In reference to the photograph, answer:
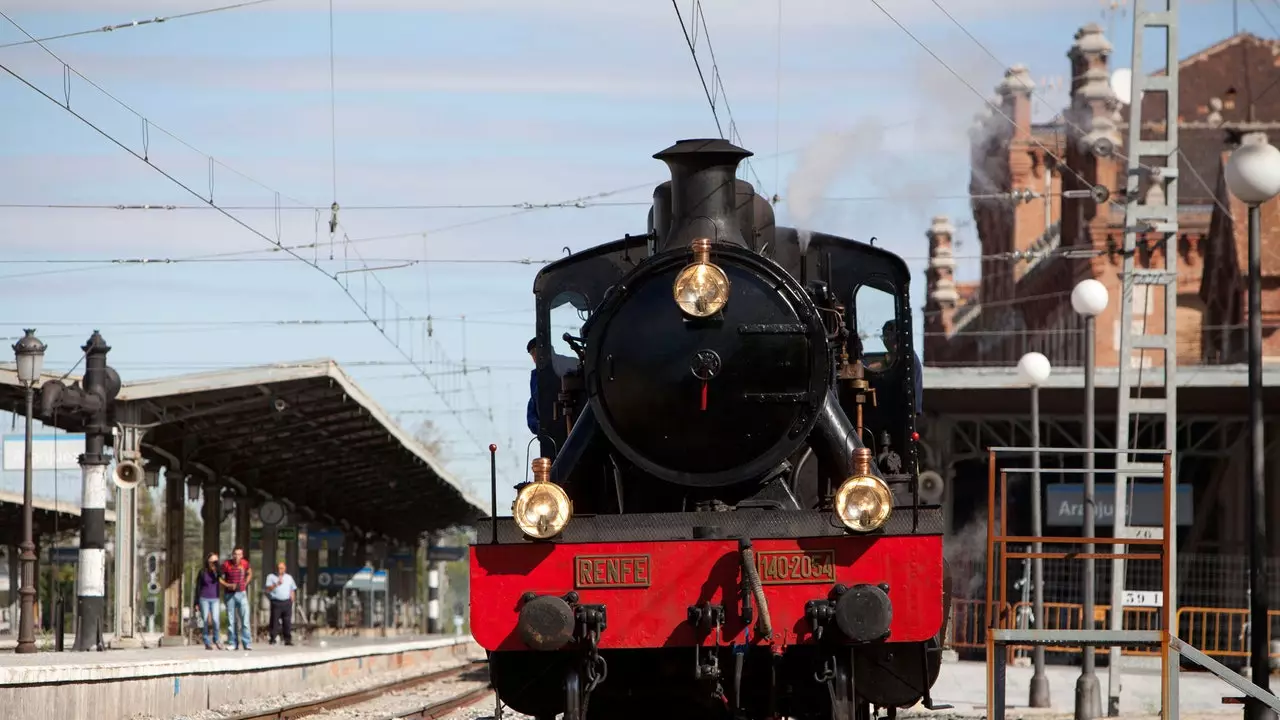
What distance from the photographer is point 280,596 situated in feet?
86.7

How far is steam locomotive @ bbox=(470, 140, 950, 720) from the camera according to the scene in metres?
8.54

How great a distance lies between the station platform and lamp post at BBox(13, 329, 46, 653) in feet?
6.50

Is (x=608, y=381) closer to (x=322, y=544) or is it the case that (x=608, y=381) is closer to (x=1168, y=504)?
(x=1168, y=504)

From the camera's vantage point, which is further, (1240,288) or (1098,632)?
(1240,288)

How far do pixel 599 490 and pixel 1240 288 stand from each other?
Result: 3558 cm

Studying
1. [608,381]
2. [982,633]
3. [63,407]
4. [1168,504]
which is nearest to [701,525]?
[608,381]

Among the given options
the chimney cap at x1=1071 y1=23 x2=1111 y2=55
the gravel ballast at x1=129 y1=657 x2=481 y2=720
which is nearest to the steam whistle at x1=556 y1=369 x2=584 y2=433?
the gravel ballast at x1=129 y1=657 x2=481 y2=720

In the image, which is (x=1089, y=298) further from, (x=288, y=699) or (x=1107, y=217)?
(x=1107, y=217)

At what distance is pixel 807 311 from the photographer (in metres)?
9.39

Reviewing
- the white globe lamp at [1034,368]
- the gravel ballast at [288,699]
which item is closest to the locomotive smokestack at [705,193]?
the gravel ballast at [288,699]

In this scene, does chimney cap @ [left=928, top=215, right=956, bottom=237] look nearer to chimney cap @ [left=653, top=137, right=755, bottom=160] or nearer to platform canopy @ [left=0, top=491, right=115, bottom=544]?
platform canopy @ [left=0, top=491, right=115, bottom=544]

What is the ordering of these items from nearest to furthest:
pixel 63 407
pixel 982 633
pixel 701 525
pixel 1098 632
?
pixel 701 525 → pixel 1098 632 → pixel 63 407 → pixel 982 633

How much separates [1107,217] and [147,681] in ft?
111

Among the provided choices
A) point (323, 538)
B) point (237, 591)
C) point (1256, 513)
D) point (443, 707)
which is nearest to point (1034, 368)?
point (443, 707)
